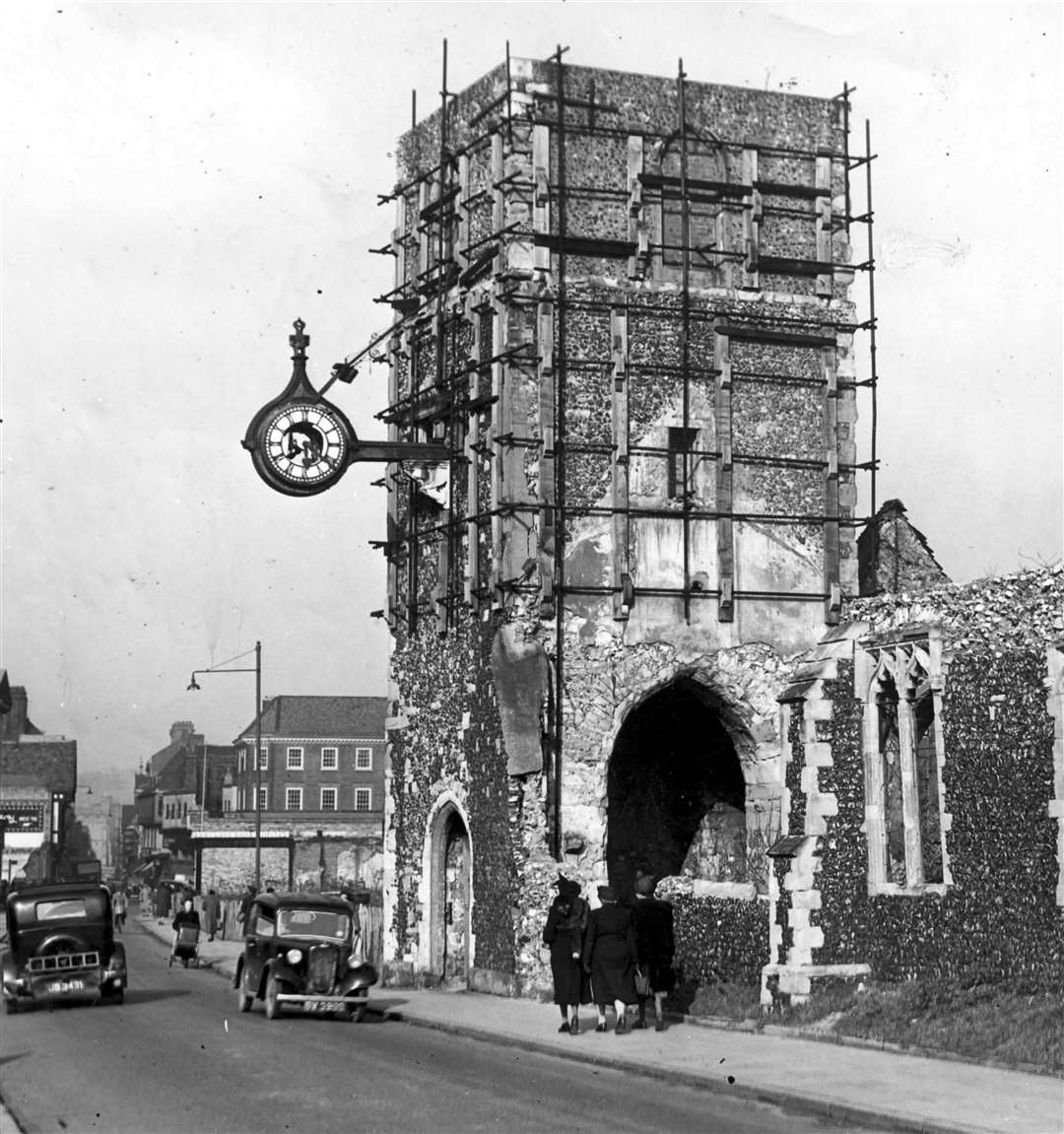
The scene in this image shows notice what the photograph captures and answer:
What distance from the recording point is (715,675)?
28672 mm

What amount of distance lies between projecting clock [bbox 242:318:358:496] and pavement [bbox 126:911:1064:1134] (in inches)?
341

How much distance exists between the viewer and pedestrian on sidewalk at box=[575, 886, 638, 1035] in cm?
2034

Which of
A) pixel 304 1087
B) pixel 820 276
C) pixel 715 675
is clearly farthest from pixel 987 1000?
pixel 820 276

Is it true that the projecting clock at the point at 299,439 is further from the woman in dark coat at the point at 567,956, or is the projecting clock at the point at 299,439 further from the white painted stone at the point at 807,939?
the white painted stone at the point at 807,939

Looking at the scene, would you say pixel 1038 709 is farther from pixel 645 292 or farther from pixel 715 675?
pixel 645 292

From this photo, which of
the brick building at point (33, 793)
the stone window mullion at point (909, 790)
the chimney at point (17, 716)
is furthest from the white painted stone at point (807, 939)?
the chimney at point (17, 716)

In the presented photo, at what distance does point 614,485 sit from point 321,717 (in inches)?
3230

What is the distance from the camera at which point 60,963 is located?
86.5 feet

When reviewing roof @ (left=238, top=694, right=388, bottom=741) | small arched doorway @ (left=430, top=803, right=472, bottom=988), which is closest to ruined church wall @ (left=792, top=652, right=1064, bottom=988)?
small arched doorway @ (left=430, top=803, right=472, bottom=988)

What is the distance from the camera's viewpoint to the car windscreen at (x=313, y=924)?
23984 mm

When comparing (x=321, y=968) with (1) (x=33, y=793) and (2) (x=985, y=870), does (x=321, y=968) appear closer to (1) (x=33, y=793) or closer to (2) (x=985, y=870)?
(2) (x=985, y=870)

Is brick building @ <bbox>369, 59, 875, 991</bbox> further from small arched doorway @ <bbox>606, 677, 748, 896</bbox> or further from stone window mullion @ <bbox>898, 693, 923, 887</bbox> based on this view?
stone window mullion @ <bbox>898, 693, 923, 887</bbox>

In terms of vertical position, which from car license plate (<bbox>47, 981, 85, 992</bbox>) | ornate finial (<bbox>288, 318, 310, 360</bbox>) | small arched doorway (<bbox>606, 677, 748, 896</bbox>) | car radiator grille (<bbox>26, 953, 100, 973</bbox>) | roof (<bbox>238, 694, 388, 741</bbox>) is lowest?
car license plate (<bbox>47, 981, 85, 992</bbox>)

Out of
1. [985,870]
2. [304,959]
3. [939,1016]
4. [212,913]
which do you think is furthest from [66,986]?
[212,913]
